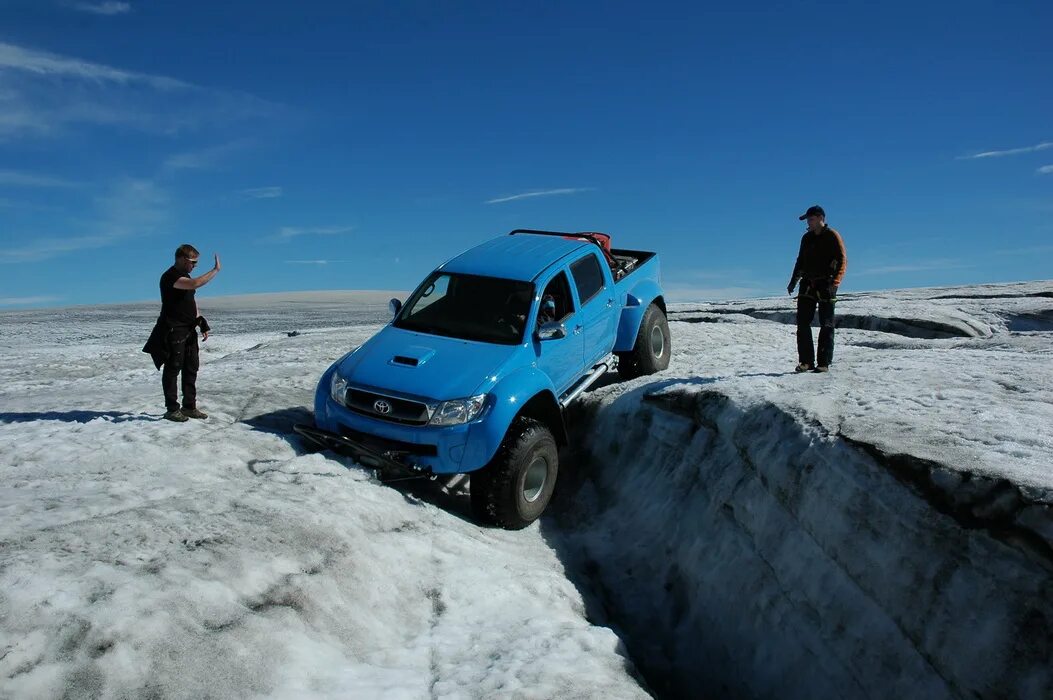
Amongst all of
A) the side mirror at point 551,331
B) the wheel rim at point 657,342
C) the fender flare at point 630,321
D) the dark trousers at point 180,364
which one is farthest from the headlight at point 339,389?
the wheel rim at point 657,342

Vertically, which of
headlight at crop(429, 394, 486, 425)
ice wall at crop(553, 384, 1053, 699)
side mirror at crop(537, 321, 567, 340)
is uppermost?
side mirror at crop(537, 321, 567, 340)

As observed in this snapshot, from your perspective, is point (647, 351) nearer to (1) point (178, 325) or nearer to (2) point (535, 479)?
(2) point (535, 479)

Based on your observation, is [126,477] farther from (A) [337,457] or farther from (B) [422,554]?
(B) [422,554]

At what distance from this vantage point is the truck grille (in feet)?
20.6

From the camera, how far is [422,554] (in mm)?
5594

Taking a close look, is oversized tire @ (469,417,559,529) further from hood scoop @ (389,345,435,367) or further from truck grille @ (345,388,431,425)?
hood scoop @ (389,345,435,367)

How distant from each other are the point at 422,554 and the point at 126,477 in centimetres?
262

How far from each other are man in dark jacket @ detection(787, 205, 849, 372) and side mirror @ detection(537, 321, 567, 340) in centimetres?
278

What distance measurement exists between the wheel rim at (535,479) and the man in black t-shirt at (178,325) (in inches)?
143

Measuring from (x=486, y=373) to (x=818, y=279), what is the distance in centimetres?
410

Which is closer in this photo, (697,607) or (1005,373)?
(697,607)

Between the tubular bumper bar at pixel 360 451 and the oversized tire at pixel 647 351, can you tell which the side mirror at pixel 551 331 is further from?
the oversized tire at pixel 647 351

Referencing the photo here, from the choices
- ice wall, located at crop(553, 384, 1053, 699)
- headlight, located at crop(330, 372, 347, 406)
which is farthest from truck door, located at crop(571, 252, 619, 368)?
headlight, located at crop(330, 372, 347, 406)

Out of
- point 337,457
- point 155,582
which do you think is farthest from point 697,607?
point 155,582
